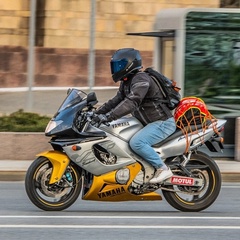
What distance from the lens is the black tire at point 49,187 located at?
393 inches

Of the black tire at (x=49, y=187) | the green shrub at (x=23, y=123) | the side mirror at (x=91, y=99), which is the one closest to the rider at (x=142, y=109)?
the side mirror at (x=91, y=99)

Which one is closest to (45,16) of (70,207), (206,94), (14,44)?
(14,44)

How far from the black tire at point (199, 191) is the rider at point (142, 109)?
0.30 m

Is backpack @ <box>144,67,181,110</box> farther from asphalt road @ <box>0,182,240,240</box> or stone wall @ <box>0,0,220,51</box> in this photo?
stone wall @ <box>0,0,220,51</box>

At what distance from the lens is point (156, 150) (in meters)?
10.2

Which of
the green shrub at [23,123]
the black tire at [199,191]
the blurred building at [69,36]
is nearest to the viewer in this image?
the black tire at [199,191]

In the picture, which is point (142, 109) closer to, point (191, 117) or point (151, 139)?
point (151, 139)

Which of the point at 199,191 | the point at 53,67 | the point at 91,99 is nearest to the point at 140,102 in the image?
the point at 91,99

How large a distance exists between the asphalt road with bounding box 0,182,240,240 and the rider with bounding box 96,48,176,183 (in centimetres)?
55

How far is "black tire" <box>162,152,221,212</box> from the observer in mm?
10281

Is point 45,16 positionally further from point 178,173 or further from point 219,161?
point 178,173

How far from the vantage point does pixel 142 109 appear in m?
10.2

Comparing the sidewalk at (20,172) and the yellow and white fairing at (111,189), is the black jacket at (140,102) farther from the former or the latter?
the sidewalk at (20,172)

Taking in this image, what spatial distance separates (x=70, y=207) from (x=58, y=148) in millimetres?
855
